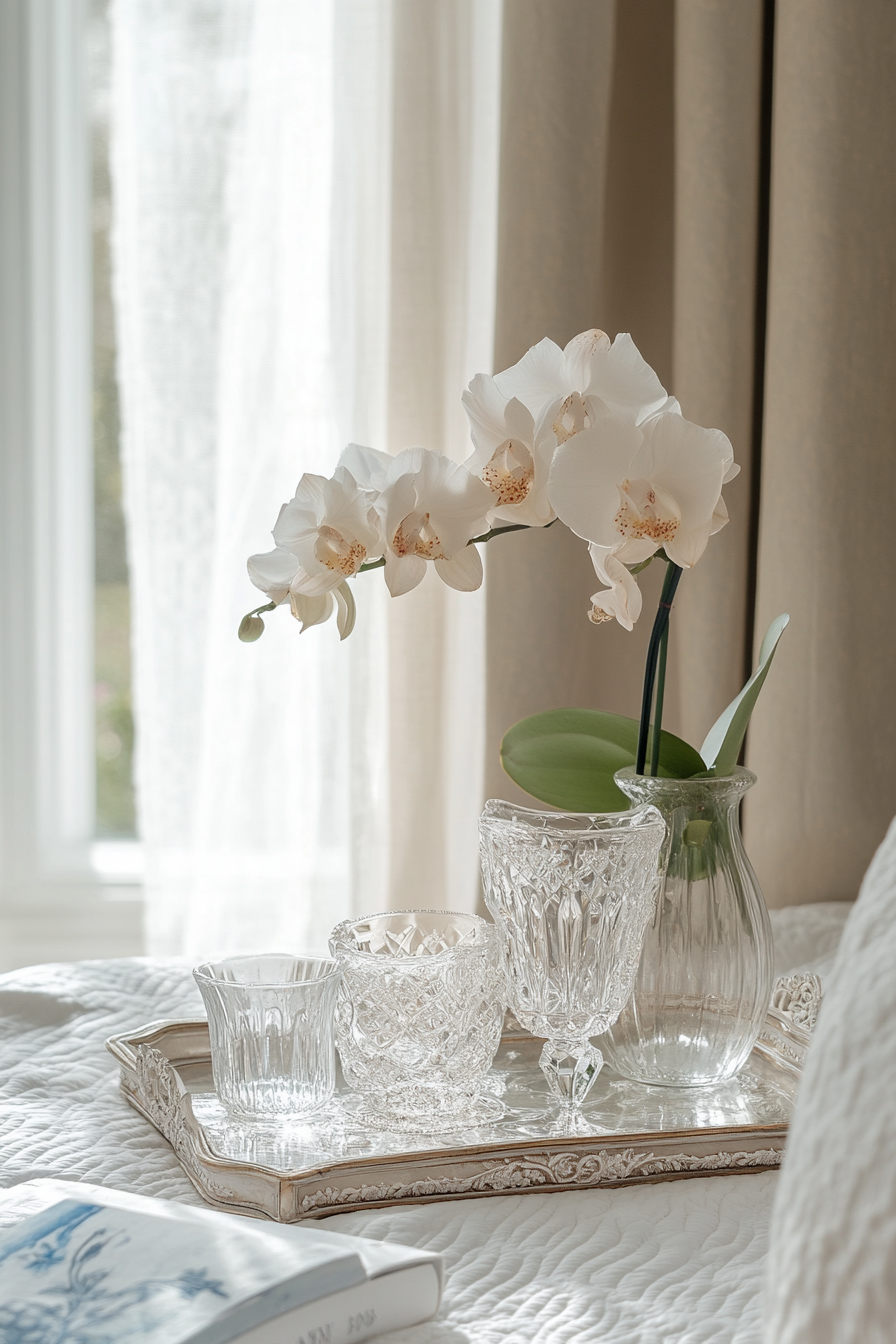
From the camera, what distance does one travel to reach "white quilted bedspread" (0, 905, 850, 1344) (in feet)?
1.64

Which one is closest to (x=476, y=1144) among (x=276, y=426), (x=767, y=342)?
(x=767, y=342)

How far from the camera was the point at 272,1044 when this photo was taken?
0.66m

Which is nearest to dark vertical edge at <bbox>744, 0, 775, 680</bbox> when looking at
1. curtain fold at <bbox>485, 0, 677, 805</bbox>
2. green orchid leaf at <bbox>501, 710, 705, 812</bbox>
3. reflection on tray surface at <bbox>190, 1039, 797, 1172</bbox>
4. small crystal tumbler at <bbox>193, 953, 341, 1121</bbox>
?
curtain fold at <bbox>485, 0, 677, 805</bbox>

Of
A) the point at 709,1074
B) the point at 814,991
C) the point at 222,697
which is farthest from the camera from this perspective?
the point at 222,697

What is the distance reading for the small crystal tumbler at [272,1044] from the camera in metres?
0.66

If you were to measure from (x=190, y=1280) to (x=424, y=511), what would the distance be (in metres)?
0.38

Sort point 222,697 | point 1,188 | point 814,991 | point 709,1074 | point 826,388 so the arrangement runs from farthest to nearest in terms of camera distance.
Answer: point 1,188 → point 222,697 → point 826,388 → point 814,991 → point 709,1074

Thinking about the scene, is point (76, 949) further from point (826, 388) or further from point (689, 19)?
point (689, 19)

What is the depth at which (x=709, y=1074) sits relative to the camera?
0.72 meters

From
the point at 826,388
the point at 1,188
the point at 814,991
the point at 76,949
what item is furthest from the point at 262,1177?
the point at 1,188

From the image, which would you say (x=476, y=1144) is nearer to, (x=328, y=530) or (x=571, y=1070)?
(x=571, y=1070)

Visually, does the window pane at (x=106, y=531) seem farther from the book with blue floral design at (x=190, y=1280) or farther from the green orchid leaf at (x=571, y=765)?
the book with blue floral design at (x=190, y=1280)

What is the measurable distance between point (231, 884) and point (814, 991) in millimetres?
952

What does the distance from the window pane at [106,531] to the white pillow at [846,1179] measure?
5.73 feet
